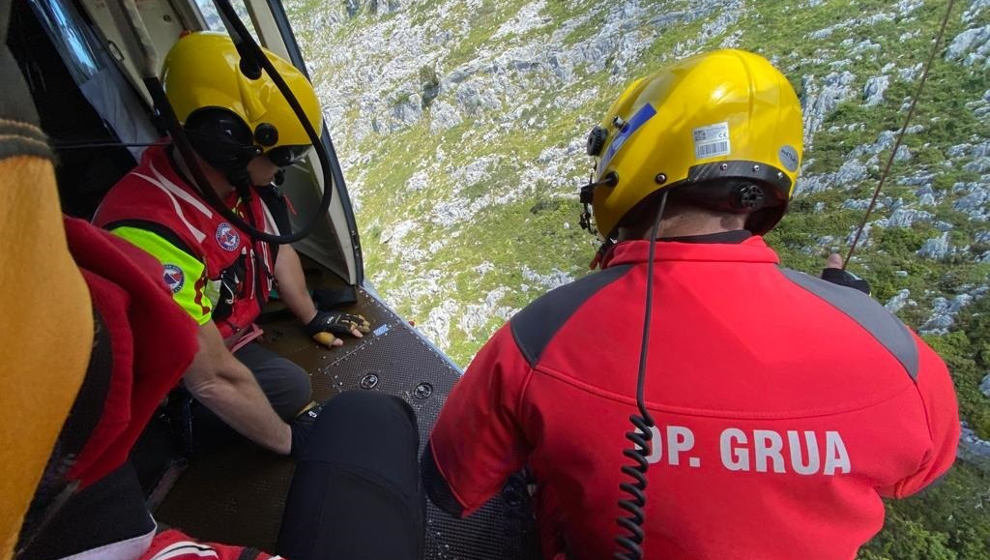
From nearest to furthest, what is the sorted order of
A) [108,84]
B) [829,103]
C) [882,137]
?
1. [108,84]
2. [882,137]
3. [829,103]

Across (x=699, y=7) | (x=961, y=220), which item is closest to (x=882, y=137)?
(x=961, y=220)

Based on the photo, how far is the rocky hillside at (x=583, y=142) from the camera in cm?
838

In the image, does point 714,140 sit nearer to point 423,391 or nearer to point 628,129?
point 628,129

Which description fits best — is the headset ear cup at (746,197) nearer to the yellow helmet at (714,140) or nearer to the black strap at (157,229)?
the yellow helmet at (714,140)

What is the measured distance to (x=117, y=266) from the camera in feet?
1.54

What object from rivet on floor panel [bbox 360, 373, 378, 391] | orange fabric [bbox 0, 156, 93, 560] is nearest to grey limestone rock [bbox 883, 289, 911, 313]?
rivet on floor panel [bbox 360, 373, 378, 391]

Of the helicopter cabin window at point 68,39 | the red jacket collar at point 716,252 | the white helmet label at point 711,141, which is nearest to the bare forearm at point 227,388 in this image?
the red jacket collar at point 716,252

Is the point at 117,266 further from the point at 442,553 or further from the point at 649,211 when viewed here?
the point at 442,553

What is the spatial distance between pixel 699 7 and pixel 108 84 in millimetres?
38484

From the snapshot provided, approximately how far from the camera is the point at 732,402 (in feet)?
2.87

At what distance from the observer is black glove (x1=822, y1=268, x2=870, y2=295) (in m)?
1.66

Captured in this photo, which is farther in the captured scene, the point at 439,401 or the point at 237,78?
the point at 439,401

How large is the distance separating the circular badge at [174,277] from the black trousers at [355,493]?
2.49ft

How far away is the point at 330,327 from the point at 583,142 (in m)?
30.5
